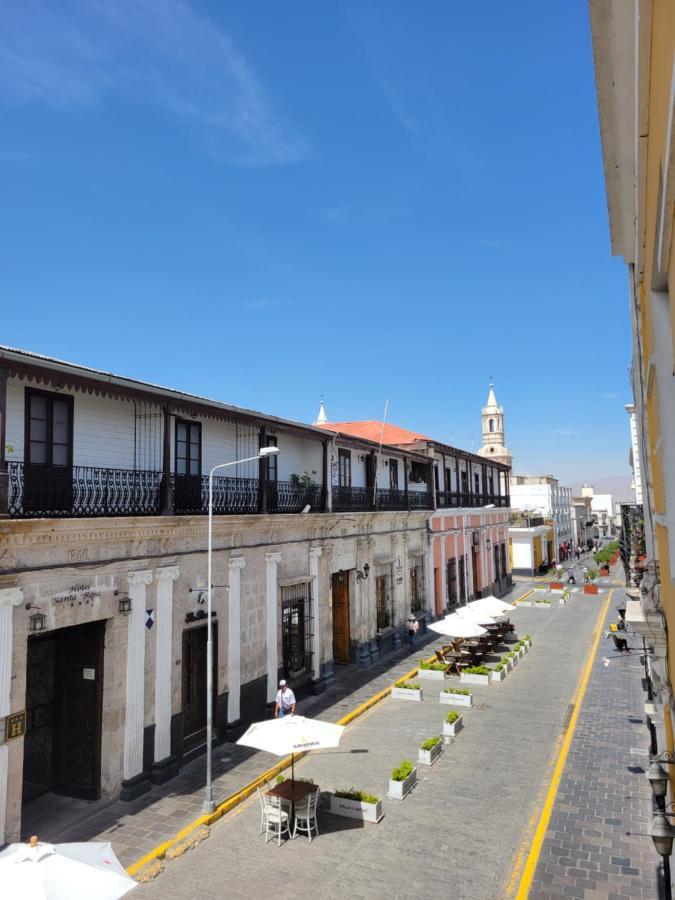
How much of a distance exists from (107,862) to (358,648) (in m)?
16.2

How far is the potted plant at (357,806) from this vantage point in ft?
36.0

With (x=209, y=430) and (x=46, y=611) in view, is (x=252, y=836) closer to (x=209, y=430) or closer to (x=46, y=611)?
(x=46, y=611)

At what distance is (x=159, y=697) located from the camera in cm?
1282

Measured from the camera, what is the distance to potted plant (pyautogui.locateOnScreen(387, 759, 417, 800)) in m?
11.9

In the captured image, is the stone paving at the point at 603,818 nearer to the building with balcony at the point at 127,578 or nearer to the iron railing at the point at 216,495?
the building with balcony at the point at 127,578

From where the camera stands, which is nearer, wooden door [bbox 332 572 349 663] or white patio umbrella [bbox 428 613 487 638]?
white patio umbrella [bbox 428 613 487 638]

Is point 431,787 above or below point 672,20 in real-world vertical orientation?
below

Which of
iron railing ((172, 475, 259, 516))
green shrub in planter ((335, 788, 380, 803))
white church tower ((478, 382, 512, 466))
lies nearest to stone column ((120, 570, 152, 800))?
iron railing ((172, 475, 259, 516))

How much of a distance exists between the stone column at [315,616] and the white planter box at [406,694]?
2330 millimetres

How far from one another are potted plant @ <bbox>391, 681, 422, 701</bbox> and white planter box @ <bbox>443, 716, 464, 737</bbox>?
2.72 metres

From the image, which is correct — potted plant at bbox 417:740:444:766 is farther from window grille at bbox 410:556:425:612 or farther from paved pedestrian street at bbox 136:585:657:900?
window grille at bbox 410:556:425:612

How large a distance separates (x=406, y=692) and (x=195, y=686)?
7.07 m

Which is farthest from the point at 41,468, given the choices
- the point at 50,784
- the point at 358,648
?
the point at 358,648

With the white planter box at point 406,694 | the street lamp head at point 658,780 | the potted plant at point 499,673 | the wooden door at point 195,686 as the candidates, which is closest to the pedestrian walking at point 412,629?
the potted plant at point 499,673
